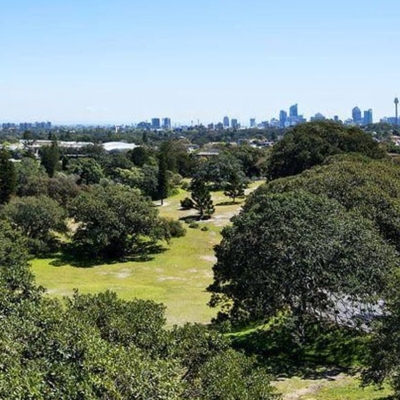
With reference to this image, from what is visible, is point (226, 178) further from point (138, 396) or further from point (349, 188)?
point (138, 396)

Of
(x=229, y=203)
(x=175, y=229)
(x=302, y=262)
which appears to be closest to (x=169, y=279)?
(x=175, y=229)

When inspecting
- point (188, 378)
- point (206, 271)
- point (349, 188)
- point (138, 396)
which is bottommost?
point (206, 271)

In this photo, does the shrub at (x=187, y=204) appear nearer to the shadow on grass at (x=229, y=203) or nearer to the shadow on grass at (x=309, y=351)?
the shadow on grass at (x=229, y=203)

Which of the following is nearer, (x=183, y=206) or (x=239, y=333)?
(x=239, y=333)

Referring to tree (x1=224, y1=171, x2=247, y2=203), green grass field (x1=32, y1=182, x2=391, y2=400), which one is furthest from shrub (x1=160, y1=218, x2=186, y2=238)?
tree (x1=224, y1=171, x2=247, y2=203)

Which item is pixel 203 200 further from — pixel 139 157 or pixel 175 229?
pixel 139 157

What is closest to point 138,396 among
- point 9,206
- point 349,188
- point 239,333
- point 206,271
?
point 239,333
